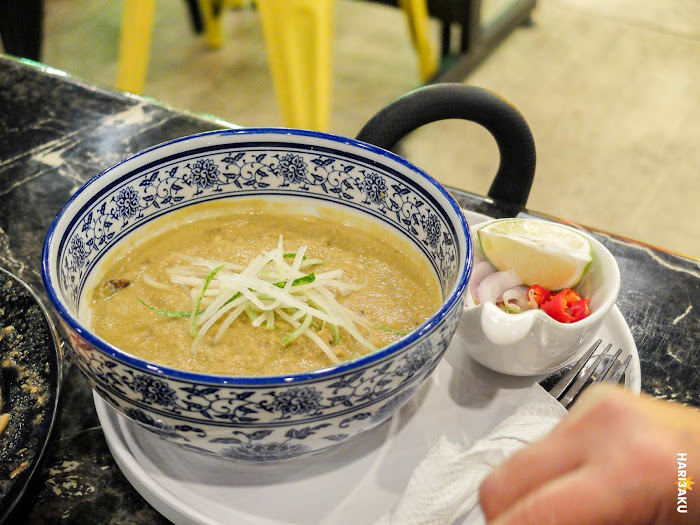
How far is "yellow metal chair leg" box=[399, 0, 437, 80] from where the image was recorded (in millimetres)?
3188

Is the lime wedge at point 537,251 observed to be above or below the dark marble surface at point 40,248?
above

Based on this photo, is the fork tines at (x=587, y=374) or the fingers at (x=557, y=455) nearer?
the fingers at (x=557, y=455)

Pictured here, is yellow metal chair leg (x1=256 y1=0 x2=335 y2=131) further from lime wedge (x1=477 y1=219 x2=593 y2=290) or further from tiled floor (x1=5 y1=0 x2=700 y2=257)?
lime wedge (x1=477 y1=219 x2=593 y2=290)

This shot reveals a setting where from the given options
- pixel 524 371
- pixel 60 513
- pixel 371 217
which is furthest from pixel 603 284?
pixel 60 513

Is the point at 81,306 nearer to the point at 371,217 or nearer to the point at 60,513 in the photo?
the point at 60,513

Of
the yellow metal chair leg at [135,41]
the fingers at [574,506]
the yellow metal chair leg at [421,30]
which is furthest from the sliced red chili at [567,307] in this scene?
the yellow metal chair leg at [421,30]

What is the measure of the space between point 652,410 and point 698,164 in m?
2.94

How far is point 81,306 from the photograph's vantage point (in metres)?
0.86

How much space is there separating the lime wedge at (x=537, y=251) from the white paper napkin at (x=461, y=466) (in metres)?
0.19

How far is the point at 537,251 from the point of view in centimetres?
93

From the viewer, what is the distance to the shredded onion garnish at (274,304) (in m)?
0.81

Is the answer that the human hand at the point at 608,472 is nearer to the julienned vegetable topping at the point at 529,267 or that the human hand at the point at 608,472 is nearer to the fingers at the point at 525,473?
the fingers at the point at 525,473

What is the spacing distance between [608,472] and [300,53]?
2.08 m

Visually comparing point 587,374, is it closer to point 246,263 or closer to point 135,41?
point 246,263
